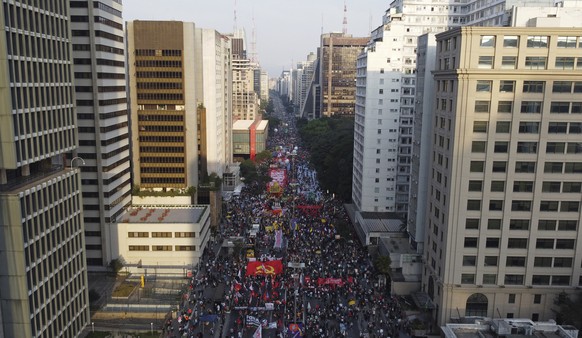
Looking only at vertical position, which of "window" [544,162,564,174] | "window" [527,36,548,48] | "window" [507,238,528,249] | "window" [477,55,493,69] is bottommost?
"window" [507,238,528,249]

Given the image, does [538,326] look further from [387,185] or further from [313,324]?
[387,185]

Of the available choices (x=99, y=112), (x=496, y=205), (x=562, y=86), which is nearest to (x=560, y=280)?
(x=496, y=205)

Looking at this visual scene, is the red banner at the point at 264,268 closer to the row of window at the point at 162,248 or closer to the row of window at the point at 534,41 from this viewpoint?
the row of window at the point at 162,248

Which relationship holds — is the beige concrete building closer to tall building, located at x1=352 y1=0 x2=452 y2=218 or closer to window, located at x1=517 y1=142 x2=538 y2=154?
window, located at x1=517 y1=142 x2=538 y2=154

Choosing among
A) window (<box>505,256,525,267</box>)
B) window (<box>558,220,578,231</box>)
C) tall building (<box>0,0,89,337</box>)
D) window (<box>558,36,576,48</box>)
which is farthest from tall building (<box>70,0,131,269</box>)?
window (<box>558,220,578,231</box>)

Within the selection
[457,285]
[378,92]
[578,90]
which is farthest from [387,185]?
[578,90]
